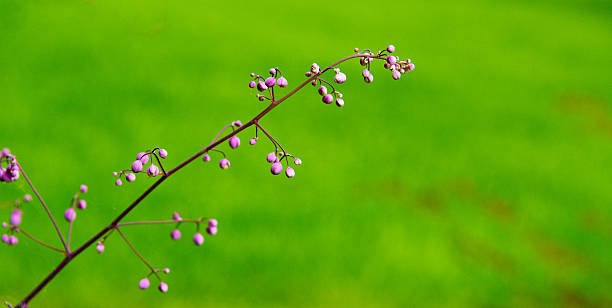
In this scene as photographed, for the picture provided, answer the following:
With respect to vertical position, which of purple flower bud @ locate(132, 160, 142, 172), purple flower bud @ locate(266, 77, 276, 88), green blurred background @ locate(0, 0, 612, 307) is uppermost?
green blurred background @ locate(0, 0, 612, 307)

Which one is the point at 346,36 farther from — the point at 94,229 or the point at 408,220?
the point at 94,229

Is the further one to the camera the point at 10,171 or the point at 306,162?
the point at 306,162

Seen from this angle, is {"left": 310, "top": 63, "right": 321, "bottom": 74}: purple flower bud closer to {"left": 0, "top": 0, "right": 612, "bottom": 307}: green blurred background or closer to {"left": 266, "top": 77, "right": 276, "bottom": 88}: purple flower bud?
{"left": 266, "top": 77, "right": 276, "bottom": 88}: purple flower bud

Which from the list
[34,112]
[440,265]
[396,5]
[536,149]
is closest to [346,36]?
[396,5]

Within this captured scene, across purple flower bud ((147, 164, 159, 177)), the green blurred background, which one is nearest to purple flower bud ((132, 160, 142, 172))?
purple flower bud ((147, 164, 159, 177))

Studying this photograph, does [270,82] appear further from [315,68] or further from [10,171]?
[10,171]

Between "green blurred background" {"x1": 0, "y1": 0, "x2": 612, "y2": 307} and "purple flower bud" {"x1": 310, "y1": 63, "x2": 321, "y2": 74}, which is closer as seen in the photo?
"purple flower bud" {"x1": 310, "y1": 63, "x2": 321, "y2": 74}

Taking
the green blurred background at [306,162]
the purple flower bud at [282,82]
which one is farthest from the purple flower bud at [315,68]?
the green blurred background at [306,162]

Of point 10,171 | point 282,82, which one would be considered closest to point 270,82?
point 282,82

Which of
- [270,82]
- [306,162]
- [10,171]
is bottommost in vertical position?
[10,171]
